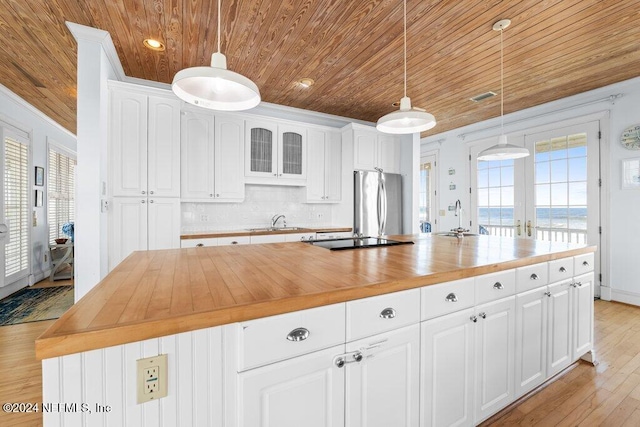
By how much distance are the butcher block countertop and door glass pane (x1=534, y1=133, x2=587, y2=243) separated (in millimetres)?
2537

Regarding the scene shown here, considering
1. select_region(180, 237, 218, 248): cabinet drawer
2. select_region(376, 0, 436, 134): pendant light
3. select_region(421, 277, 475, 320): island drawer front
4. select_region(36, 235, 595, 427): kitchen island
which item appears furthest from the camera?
select_region(180, 237, 218, 248): cabinet drawer

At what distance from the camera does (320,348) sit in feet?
3.21

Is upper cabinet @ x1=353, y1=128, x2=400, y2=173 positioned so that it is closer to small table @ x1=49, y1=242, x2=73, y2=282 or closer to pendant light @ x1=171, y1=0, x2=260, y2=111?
pendant light @ x1=171, y1=0, x2=260, y2=111

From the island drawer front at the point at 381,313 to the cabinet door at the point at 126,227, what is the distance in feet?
8.26

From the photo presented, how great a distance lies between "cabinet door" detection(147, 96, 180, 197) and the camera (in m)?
2.84

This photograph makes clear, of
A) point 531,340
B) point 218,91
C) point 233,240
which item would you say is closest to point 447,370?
point 531,340

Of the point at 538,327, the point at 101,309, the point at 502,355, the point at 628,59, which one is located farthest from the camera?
the point at 628,59

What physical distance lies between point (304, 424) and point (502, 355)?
1.18m

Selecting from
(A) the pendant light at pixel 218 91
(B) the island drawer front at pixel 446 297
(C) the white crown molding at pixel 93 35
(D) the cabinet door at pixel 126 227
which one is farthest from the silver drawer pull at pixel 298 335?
(C) the white crown molding at pixel 93 35

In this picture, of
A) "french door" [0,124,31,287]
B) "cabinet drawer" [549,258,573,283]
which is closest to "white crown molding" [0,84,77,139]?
"french door" [0,124,31,287]

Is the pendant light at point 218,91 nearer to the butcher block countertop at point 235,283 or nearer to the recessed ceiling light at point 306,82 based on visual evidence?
the butcher block countertop at point 235,283

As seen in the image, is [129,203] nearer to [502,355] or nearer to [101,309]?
[101,309]

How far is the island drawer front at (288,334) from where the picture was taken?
34.0 inches

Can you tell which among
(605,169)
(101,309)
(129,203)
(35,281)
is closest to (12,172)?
(35,281)
